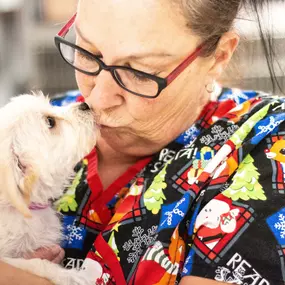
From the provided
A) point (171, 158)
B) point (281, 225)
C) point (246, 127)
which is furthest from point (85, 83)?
point (281, 225)

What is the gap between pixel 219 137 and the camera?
139 cm

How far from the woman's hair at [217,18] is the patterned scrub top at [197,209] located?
156mm

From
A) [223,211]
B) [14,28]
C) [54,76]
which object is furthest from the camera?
[14,28]

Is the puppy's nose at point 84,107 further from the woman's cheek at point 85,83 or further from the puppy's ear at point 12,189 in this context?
the puppy's ear at point 12,189

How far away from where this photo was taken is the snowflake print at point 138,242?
1.31 metres

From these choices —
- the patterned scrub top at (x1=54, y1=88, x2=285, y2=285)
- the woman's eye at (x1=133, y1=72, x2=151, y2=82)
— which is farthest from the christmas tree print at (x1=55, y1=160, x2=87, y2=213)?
the woman's eye at (x1=133, y1=72, x2=151, y2=82)

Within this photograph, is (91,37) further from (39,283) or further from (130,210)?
(39,283)

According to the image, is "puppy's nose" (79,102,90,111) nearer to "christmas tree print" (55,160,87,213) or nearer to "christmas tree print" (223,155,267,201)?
"christmas tree print" (55,160,87,213)

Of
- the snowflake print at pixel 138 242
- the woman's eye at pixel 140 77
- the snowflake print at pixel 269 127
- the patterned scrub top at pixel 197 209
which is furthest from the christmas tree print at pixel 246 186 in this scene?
the woman's eye at pixel 140 77

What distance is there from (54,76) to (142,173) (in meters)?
2.35

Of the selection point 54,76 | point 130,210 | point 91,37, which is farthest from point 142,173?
point 54,76

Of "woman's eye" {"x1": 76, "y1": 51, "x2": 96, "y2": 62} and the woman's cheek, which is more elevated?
"woman's eye" {"x1": 76, "y1": 51, "x2": 96, "y2": 62}

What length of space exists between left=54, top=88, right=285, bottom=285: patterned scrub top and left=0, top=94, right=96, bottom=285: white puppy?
0.05 metres

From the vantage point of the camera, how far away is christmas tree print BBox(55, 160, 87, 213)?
4.98 feet
